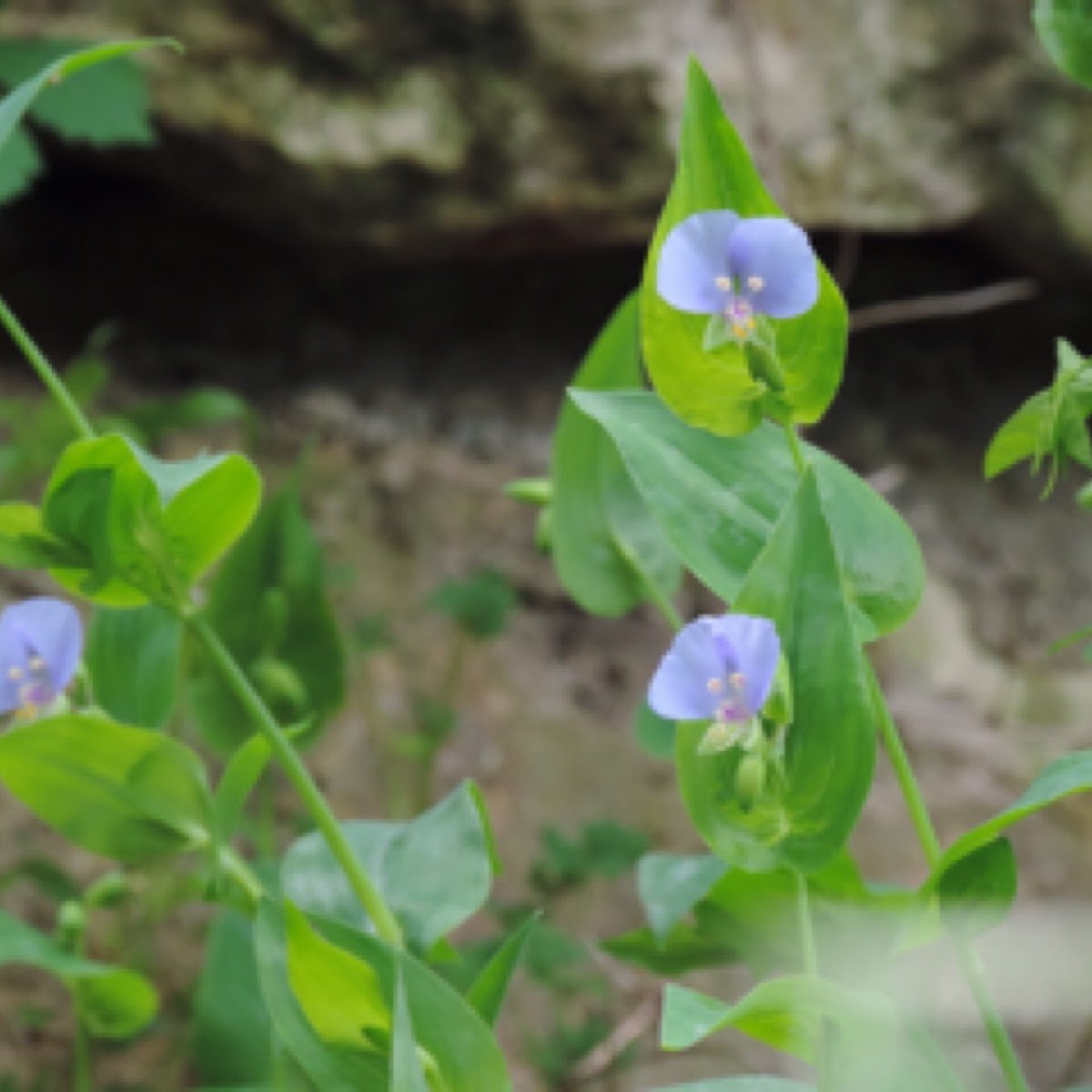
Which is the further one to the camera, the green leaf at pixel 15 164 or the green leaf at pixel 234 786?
the green leaf at pixel 15 164

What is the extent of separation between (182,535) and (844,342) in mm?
235

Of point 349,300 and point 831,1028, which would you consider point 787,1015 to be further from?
point 349,300

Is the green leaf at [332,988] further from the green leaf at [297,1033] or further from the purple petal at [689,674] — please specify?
the purple petal at [689,674]

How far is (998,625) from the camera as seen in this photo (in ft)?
5.04

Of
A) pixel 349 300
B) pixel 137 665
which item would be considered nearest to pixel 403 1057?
pixel 137 665

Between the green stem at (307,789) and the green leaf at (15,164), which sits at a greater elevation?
the green leaf at (15,164)

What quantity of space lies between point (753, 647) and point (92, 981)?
0.43 meters

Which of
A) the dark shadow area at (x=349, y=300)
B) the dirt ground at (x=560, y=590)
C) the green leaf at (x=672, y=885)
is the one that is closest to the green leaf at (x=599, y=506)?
the green leaf at (x=672, y=885)

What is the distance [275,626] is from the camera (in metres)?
0.76

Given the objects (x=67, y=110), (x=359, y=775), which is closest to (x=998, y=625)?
(x=359, y=775)

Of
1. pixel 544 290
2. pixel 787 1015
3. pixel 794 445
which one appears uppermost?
pixel 794 445

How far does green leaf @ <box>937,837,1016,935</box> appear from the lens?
43 centimetres

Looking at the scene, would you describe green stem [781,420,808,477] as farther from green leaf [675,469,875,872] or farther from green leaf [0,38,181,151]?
green leaf [0,38,181,151]

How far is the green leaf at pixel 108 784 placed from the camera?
50cm
